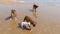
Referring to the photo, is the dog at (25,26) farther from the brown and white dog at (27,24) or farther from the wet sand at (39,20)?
the wet sand at (39,20)

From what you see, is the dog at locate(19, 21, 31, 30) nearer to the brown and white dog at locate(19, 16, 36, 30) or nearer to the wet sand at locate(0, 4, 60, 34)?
the brown and white dog at locate(19, 16, 36, 30)

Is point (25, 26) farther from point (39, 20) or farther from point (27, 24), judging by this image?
point (39, 20)

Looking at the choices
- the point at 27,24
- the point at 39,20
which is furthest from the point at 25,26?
the point at 39,20

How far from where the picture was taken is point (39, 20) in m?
6.94

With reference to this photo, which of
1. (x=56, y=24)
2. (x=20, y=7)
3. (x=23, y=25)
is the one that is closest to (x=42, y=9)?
(x=20, y=7)

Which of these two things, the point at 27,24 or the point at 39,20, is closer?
the point at 27,24

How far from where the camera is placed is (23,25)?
6059 millimetres

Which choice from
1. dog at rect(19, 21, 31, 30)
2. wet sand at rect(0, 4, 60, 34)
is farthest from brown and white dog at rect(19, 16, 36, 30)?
wet sand at rect(0, 4, 60, 34)

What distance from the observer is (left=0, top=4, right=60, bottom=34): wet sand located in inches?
236

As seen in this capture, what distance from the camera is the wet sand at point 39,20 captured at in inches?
236

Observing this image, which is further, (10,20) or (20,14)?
(20,14)

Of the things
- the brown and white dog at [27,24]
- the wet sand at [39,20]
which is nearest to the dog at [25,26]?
the brown and white dog at [27,24]

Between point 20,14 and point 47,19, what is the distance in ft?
3.66

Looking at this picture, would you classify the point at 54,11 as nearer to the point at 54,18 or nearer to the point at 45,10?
the point at 45,10
